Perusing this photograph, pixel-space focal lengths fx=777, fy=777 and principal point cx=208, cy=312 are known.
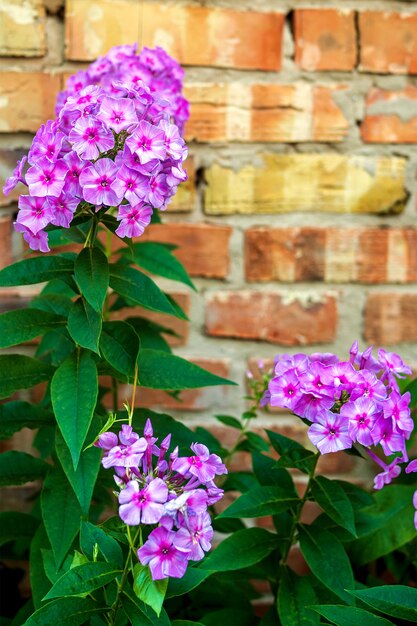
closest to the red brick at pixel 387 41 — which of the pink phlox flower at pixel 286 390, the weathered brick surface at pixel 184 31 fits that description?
the weathered brick surface at pixel 184 31

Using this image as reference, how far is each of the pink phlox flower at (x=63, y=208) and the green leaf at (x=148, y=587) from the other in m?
0.39

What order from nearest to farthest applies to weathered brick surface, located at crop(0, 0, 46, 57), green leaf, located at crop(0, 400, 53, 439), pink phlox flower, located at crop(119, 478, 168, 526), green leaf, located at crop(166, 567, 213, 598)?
pink phlox flower, located at crop(119, 478, 168, 526) < green leaf, located at crop(166, 567, 213, 598) < green leaf, located at crop(0, 400, 53, 439) < weathered brick surface, located at crop(0, 0, 46, 57)

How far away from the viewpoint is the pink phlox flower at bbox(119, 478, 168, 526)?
2.38 feet

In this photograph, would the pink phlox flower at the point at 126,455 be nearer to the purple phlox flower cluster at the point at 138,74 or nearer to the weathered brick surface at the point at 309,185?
the purple phlox flower cluster at the point at 138,74

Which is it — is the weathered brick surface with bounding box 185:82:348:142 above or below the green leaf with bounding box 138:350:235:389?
above

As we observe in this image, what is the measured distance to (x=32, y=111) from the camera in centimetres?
136

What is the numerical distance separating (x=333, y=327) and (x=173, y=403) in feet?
1.09

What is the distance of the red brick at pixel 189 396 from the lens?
144 centimetres

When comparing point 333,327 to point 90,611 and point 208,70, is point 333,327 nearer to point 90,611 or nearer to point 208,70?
point 208,70

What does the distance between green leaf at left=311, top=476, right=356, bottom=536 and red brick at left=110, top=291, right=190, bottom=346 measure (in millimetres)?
484

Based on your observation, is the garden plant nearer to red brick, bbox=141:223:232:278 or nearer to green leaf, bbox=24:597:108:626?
green leaf, bbox=24:597:108:626

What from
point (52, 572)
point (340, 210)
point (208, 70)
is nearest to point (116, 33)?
point (208, 70)

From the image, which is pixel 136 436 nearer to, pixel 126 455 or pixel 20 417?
pixel 126 455

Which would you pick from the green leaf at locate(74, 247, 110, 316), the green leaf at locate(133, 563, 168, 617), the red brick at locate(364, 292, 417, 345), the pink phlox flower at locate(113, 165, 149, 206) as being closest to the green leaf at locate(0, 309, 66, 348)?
the green leaf at locate(74, 247, 110, 316)
